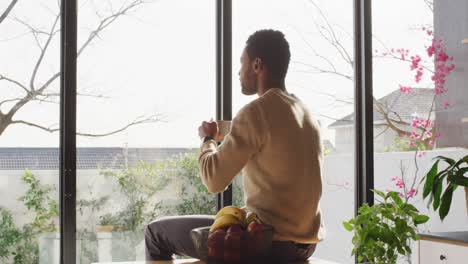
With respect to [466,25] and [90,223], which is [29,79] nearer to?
[90,223]

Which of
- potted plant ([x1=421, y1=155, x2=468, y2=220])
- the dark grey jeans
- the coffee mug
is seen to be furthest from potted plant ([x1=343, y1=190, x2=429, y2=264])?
the coffee mug

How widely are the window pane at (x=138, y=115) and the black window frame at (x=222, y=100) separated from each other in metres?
0.05

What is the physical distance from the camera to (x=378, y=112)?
3859 millimetres

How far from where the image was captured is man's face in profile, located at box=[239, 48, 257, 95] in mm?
2172

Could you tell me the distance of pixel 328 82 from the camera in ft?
12.2

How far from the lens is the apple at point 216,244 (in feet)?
5.61

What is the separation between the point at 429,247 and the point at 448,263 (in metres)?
0.16

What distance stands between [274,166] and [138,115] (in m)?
1.38

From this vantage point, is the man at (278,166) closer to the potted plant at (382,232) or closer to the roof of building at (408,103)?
the potted plant at (382,232)

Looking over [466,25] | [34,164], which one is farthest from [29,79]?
[466,25]

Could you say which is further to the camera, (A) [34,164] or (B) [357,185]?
(B) [357,185]

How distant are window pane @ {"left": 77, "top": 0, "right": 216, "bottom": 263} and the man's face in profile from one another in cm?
111

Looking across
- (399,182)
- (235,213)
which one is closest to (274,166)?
(235,213)

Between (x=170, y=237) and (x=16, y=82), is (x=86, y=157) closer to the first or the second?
(x=16, y=82)
